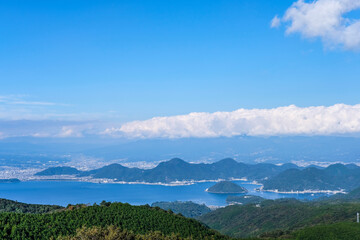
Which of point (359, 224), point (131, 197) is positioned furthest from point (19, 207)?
point (131, 197)

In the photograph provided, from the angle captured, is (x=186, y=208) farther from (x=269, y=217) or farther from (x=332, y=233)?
(x=332, y=233)

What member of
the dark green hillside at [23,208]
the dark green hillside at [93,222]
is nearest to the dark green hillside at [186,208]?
the dark green hillside at [23,208]

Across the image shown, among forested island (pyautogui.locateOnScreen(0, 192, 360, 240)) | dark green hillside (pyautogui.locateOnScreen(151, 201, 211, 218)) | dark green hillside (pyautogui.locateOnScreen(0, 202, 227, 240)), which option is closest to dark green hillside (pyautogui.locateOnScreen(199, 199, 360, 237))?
dark green hillside (pyautogui.locateOnScreen(151, 201, 211, 218))

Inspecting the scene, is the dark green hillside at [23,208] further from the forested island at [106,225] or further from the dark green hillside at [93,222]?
the dark green hillside at [93,222]

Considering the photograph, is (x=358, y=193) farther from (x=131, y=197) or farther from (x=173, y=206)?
(x=131, y=197)

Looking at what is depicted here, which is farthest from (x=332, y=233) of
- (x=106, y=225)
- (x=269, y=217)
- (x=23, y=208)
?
(x=269, y=217)

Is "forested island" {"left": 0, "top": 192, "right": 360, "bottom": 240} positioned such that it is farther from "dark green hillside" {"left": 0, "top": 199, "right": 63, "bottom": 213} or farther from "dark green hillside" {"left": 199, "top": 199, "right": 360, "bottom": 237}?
"dark green hillside" {"left": 199, "top": 199, "right": 360, "bottom": 237}
